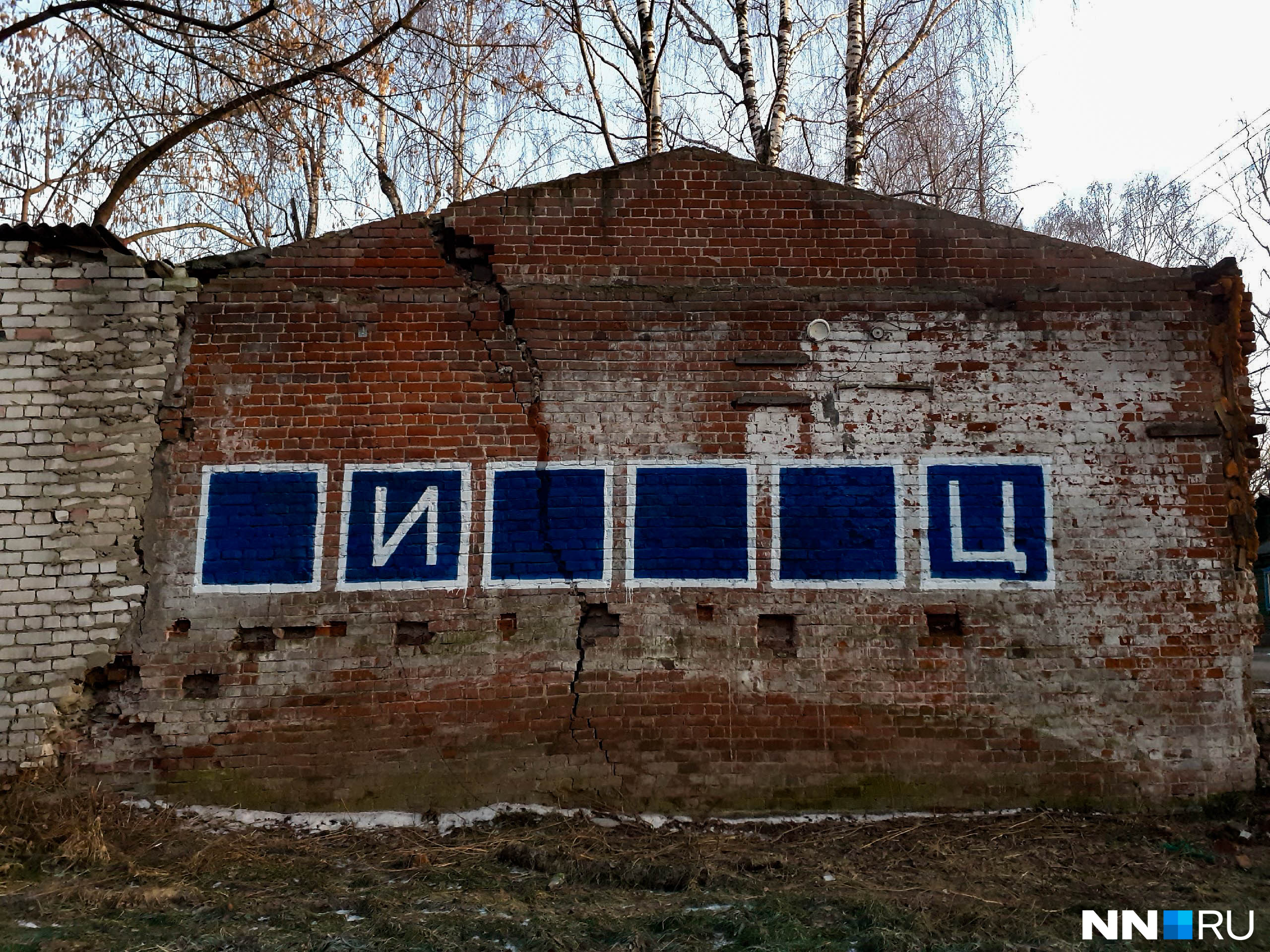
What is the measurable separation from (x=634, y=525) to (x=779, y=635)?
3.73ft

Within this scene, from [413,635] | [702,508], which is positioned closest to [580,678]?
[413,635]

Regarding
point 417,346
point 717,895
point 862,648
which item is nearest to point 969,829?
point 862,648

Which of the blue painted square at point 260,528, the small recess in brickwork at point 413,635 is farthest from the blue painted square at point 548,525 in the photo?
the blue painted square at point 260,528

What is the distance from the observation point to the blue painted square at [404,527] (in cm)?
512

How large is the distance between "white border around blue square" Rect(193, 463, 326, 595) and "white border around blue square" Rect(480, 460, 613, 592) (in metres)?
0.99

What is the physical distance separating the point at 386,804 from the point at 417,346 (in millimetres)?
2815

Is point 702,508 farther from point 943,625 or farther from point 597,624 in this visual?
point 943,625

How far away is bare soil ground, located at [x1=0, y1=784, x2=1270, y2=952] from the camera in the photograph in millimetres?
3566

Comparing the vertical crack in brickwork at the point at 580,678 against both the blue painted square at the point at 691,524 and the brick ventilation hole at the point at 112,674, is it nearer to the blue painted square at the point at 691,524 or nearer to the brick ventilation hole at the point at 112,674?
the blue painted square at the point at 691,524

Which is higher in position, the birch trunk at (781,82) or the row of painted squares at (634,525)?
the birch trunk at (781,82)

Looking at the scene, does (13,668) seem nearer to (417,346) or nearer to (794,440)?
(417,346)

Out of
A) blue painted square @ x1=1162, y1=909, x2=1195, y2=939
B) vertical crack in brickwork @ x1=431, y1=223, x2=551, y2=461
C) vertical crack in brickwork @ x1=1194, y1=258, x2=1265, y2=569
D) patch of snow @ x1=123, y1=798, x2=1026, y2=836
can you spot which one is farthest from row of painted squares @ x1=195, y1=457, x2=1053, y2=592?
blue painted square @ x1=1162, y1=909, x2=1195, y2=939

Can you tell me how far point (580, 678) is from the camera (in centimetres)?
512

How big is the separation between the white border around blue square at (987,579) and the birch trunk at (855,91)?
5.26 m
